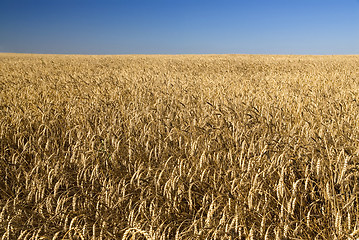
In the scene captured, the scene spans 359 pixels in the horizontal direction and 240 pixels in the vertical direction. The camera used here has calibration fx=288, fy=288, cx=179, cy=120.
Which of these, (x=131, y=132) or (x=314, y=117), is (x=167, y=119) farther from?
(x=314, y=117)

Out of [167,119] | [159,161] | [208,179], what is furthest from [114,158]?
[167,119]

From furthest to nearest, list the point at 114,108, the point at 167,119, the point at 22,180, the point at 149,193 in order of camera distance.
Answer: the point at 114,108, the point at 167,119, the point at 22,180, the point at 149,193

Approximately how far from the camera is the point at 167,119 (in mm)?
3344

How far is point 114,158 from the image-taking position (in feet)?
7.69

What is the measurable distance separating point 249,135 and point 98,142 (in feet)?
4.88

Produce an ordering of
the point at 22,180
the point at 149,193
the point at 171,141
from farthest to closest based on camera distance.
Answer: the point at 171,141, the point at 22,180, the point at 149,193

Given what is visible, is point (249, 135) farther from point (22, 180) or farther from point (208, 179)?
point (22, 180)

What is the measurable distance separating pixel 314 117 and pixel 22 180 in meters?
3.16

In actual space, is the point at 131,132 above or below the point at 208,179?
above

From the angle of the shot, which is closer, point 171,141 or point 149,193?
point 149,193

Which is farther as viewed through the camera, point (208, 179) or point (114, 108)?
point (114, 108)

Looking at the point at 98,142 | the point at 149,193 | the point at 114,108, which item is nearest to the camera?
the point at 149,193

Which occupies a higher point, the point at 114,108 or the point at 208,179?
the point at 114,108

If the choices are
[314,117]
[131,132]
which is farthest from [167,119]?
[314,117]
